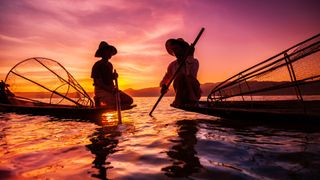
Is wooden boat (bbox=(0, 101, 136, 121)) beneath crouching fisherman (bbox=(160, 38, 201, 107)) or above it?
beneath

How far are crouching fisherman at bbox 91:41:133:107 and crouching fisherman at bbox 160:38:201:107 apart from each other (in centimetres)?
209

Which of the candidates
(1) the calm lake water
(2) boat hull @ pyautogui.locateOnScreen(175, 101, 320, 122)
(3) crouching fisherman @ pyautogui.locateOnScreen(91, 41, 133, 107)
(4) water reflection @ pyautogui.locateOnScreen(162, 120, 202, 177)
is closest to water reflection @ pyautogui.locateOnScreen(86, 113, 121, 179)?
(1) the calm lake water

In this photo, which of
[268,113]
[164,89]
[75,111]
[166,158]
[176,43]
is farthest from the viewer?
[75,111]

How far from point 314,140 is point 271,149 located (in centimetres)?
101

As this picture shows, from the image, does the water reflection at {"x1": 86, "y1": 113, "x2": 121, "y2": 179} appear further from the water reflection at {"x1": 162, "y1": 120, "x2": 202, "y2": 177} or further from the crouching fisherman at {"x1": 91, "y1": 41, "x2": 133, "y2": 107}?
the crouching fisherman at {"x1": 91, "y1": 41, "x2": 133, "y2": 107}

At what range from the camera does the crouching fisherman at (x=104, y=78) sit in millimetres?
9547

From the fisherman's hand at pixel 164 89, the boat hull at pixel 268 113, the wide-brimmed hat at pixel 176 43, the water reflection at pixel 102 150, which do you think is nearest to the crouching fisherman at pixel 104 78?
the fisherman's hand at pixel 164 89

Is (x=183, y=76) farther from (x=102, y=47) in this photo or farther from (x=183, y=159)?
(x=183, y=159)

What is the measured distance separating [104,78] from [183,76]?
3566 millimetres

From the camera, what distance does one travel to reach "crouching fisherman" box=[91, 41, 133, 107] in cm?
955

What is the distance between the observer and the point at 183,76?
790cm

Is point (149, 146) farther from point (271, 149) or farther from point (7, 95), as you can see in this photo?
point (7, 95)

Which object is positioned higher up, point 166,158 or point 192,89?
point 192,89

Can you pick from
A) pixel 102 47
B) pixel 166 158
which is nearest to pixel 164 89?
pixel 102 47
